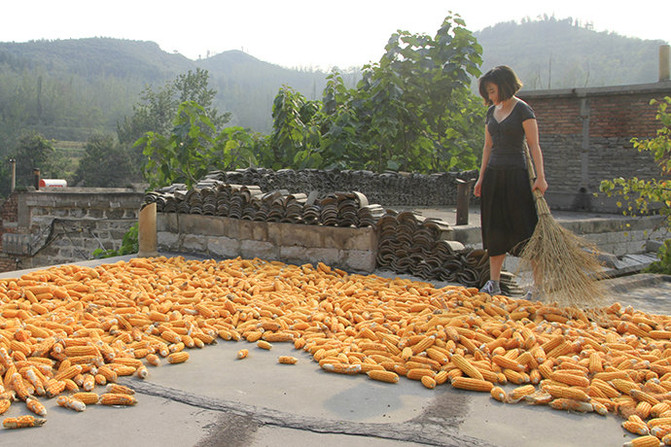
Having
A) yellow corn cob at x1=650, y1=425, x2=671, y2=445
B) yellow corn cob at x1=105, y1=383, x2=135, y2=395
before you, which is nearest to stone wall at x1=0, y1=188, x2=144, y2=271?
yellow corn cob at x1=105, y1=383, x2=135, y2=395

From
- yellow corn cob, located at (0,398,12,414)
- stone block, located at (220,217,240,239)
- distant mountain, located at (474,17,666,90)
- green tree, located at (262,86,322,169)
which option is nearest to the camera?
yellow corn cob, located at (0,398,12,414)

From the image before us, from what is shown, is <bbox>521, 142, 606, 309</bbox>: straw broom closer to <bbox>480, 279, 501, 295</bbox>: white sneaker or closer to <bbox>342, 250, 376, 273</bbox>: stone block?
<bbox>480, 279, 501, 295</bbox>: white sneaker

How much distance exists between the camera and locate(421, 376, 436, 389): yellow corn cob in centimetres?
317

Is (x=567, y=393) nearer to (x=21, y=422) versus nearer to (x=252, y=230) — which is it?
(x=21, y=422)

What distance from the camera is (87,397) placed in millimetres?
2859

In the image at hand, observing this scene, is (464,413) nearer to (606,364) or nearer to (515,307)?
(606,364)

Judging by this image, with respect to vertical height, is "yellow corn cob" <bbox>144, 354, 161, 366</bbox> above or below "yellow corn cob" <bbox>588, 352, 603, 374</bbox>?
below

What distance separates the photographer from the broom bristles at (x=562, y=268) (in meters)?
4.32

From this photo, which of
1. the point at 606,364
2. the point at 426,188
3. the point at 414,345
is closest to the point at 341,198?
the point at 414,345

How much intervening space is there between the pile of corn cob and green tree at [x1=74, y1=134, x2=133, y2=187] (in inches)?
2418

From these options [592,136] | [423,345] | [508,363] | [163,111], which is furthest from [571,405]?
[163,111]

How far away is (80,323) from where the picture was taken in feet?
13.2

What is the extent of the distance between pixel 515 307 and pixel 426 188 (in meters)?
8.10

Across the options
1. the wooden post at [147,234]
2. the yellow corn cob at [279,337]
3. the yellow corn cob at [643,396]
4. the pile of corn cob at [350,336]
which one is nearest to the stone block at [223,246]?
the wooden post at [147,234]
